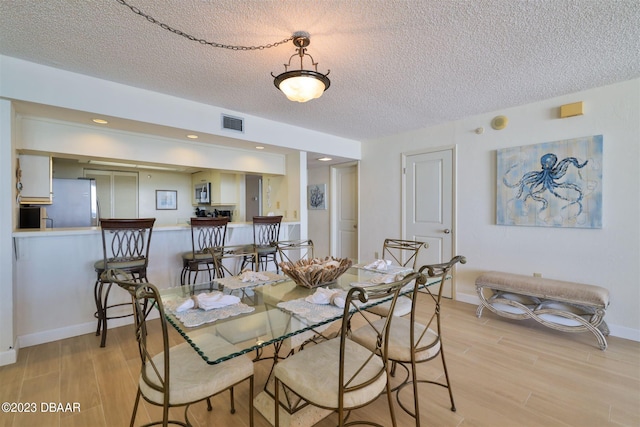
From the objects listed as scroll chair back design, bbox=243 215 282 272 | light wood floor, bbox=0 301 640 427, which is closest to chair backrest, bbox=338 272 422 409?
light wood floor, bbox=0 301 640 427

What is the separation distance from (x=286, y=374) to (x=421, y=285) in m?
0.78

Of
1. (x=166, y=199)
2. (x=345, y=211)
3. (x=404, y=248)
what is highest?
(x=166, y=199)

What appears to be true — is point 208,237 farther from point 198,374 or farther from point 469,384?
point 469,384

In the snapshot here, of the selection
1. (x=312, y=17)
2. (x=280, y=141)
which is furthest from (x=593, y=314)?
(x=280, y=141)

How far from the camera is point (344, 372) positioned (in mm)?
1257

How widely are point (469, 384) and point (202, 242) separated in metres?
2.85

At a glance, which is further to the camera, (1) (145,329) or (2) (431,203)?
(2) (431,203)

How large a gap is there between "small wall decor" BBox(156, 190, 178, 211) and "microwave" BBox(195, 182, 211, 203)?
1.68 ft

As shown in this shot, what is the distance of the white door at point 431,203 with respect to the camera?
3.80 m

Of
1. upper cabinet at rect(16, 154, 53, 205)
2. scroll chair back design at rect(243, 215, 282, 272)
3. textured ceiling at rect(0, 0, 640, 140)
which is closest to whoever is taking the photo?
textured ceiling at rect(0, 0, 640, 140)

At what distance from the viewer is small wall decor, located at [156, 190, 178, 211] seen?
6242 mm

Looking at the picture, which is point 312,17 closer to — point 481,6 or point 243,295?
point 481,6

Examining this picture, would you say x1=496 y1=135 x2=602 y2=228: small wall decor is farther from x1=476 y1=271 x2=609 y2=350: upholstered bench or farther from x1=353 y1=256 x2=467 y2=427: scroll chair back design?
x1=353 y1=256 x2=467 y2=427: scroll chair back design

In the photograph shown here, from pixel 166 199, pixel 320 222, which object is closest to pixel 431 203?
pixel 320 222
